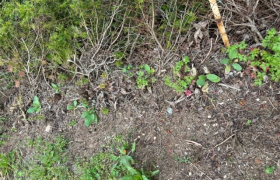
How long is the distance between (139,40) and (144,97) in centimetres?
67

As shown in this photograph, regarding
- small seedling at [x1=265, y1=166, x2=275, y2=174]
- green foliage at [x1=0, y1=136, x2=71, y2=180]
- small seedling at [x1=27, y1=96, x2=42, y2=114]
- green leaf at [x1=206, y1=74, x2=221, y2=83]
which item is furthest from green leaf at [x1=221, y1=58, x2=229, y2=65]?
small seedling at [x1=27, y1=96, x2=42, y2=114]

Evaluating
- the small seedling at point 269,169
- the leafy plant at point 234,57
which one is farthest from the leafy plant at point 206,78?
the small seedling at point 269,169

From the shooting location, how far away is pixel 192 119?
102 inches

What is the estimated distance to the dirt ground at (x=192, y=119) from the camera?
2301 millimetres

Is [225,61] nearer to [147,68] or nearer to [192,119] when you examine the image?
[192,119]

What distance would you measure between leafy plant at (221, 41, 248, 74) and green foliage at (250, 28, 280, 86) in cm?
10

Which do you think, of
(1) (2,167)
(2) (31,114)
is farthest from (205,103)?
(1) (2,167)

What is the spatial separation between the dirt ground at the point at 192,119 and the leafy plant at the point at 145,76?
9 centimetres

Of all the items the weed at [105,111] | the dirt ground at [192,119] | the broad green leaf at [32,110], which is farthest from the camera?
the broad green leaf at [32,110]

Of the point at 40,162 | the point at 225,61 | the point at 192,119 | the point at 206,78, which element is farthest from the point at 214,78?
the point at 40,162

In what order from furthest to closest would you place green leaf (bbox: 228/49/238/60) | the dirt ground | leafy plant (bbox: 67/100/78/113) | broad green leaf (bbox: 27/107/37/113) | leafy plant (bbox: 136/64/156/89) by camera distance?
broad green leaf (bbox: 27/107/37/113)
leafy plant (bbox: 67/100/78/113)
leafy plant (bbox: 136/64/156/89)
green leaf (bbox: 228/49/238/60)
the dirt ground

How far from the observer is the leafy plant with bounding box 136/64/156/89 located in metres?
2.81

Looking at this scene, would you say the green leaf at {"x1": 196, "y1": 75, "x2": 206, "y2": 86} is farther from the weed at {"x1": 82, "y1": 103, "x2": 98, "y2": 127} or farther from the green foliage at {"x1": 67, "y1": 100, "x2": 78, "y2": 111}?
the green foliage at {"x1": 67, "y1": 100, "x2": 78, "y2": 111}

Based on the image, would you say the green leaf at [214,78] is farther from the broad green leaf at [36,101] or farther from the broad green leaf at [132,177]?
the broad green leaf at [36,101]
